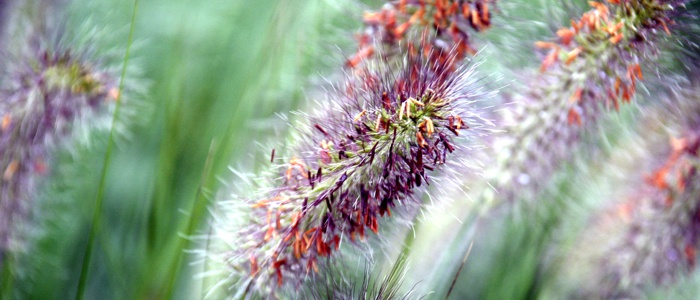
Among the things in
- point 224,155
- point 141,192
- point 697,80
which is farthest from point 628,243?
point 141,192

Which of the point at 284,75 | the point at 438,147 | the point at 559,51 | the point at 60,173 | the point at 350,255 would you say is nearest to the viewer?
the point at 438,147

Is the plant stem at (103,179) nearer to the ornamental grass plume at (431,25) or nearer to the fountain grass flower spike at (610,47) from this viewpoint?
the ornamental grass plume at (431,25)

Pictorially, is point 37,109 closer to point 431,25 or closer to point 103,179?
point 103,179

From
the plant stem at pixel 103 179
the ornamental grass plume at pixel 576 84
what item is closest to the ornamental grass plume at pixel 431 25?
the ornamental grass plume at pixel 576 84

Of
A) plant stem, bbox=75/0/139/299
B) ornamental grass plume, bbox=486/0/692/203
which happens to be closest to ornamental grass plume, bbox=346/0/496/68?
ornamental grass plume, bbox=486/0/692/203

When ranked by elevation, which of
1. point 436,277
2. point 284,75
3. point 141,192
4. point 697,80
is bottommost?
point 141,192

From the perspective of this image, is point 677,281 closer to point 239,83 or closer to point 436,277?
point 436,277

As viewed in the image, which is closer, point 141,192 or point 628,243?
point 628,243

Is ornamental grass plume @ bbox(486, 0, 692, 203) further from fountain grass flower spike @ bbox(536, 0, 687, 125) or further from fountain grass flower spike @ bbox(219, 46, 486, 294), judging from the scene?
fountain grass flower spike @ bbox(219, 46, 486, 294)
